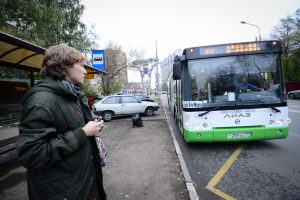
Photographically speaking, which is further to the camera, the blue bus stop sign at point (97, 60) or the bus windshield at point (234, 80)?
the blue bus stop sign at point (97, 60)

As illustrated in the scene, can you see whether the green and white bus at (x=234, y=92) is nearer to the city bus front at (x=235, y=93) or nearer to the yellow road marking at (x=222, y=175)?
the city bus front at (x=235, y=93)

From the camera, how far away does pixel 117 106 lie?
1656 cm

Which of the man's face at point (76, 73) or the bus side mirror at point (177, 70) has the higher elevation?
the bus side mirror at point (177, 70)

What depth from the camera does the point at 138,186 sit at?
4770mm

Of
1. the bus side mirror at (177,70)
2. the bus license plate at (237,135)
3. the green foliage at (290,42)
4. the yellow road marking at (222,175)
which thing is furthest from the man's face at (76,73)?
the green foliage at (290,42)

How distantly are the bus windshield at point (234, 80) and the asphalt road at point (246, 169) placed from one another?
4.78 feet

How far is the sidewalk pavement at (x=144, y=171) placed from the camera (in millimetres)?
4438

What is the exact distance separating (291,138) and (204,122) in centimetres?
374

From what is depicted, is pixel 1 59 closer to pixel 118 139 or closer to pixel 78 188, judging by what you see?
pixel 118 139

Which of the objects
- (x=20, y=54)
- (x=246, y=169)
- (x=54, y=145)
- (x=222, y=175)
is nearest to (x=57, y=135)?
(x=54, y=145)

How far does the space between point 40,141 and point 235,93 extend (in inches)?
233

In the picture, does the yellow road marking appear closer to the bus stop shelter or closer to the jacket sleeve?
the jacket sleeve

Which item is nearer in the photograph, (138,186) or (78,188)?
(78,188)

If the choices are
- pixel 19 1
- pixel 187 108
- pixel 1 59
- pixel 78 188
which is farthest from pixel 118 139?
pixel 19 1
